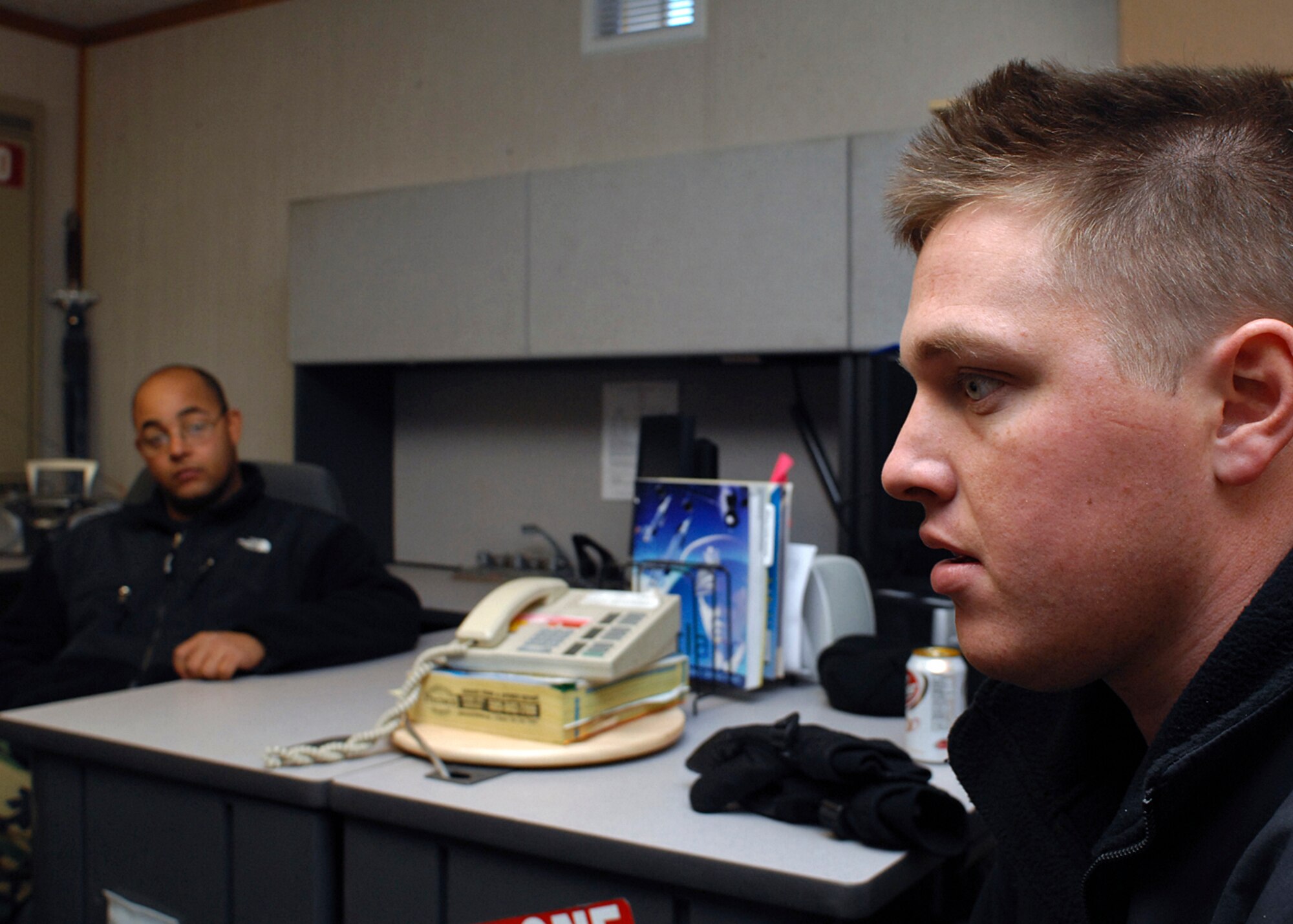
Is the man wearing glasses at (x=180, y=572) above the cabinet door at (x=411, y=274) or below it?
below

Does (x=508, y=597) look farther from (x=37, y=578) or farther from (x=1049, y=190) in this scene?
(x=37, y=578)

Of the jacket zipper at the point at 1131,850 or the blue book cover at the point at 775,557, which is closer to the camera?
the jacket zipper at the point at 1131,850

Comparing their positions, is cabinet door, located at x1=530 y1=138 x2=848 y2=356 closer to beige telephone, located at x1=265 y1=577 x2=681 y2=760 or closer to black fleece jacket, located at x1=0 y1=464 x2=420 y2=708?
black fleece jacket, located at x1=0 y1=464 x2=420 y2=708

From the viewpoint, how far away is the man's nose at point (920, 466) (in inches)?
23.5

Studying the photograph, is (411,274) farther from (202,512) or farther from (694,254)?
(202,512)

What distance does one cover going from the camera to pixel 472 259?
2.95 m

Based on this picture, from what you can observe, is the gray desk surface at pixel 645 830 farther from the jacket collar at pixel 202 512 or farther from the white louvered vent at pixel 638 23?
the white louvered vent at pixel 638 23

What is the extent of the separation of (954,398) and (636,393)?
2528 millimetres

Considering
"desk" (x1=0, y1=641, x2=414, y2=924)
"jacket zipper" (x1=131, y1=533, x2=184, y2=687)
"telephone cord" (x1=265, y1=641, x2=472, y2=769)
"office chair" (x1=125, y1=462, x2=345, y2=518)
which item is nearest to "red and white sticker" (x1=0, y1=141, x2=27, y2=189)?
"office chair" (x1=125, y1=462, x2=345, y2=518)

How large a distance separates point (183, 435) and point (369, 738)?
4.00 feet

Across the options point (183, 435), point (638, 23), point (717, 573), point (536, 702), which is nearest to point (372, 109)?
point (638, 23)

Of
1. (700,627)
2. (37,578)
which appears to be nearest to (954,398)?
(700,627)

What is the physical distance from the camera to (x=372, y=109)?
355 centimetres

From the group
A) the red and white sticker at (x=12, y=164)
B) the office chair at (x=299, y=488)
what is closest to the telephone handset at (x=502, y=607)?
the office chair at (x=299, y=488)
